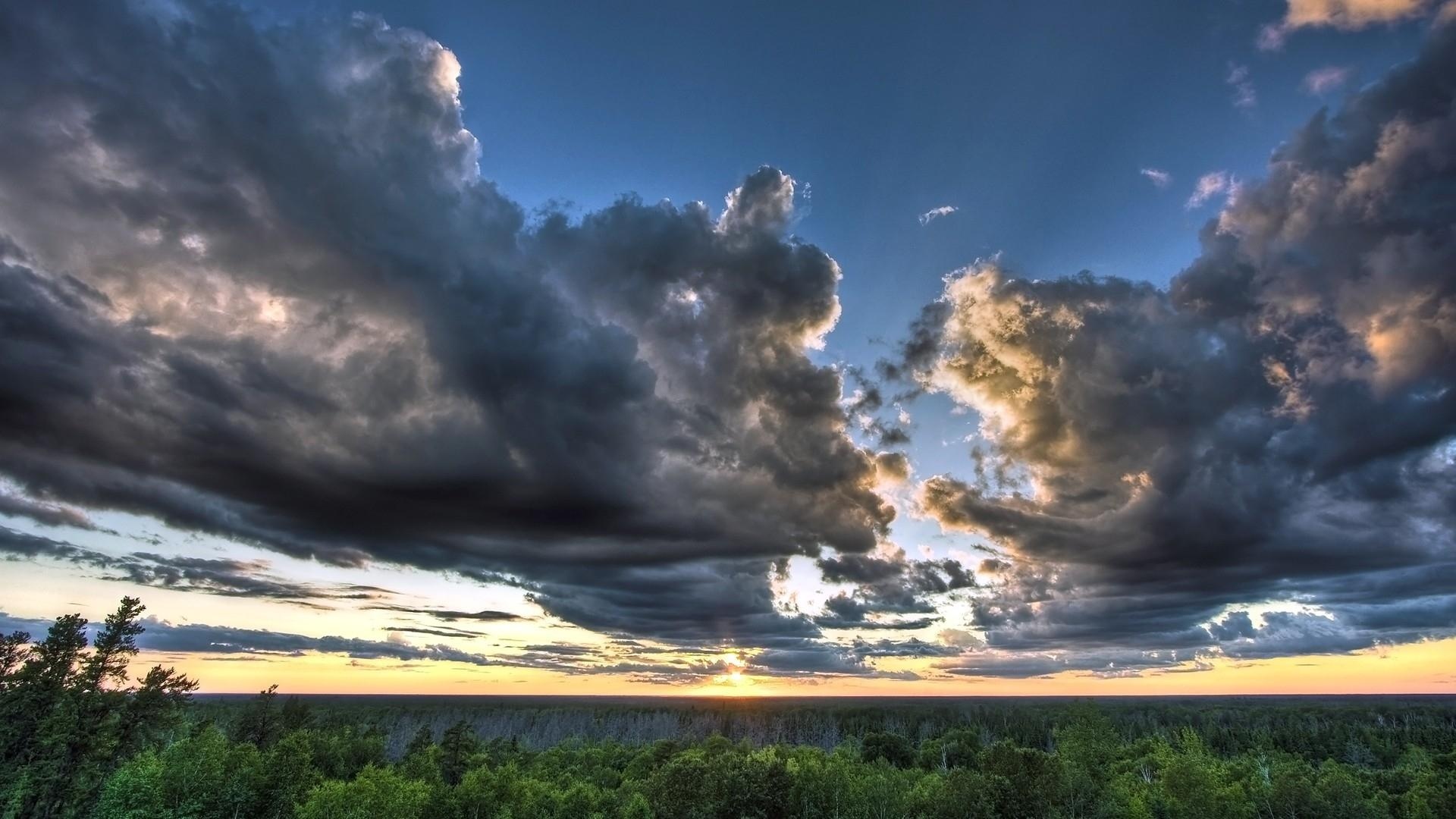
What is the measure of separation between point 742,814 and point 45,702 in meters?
73.7

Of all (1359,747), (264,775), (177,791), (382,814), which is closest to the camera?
(382,814)

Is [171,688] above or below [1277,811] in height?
above

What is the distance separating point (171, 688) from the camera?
77.7 m

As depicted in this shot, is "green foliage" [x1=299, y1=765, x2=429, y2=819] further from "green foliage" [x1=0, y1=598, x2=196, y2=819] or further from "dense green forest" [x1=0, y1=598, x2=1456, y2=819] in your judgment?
"green foliage" [x1=0, y1=598, x2=196, y2=819]

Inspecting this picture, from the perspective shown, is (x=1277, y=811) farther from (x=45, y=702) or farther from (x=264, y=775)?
(x=45, y=702)

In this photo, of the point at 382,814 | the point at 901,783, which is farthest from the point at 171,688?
the point at 901,783

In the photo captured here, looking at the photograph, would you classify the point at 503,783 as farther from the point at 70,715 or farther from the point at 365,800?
the point at 70,715

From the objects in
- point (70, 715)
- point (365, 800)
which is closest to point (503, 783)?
point (365, 800)

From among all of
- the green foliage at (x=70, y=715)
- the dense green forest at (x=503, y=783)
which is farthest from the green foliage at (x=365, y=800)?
the green foliage at (x=70, y=715)

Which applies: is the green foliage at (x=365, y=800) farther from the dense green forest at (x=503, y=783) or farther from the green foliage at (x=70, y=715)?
the green foliage at (x=70, y=715)

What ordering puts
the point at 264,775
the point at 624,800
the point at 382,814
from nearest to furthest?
the point at 382,814 → the point at 264,775 → the point at 624,800

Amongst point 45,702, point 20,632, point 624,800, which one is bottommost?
point 624,800

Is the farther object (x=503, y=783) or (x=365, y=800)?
(x=503, y=783)

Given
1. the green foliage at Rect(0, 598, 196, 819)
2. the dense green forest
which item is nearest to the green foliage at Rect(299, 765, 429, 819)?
the dense green forest
